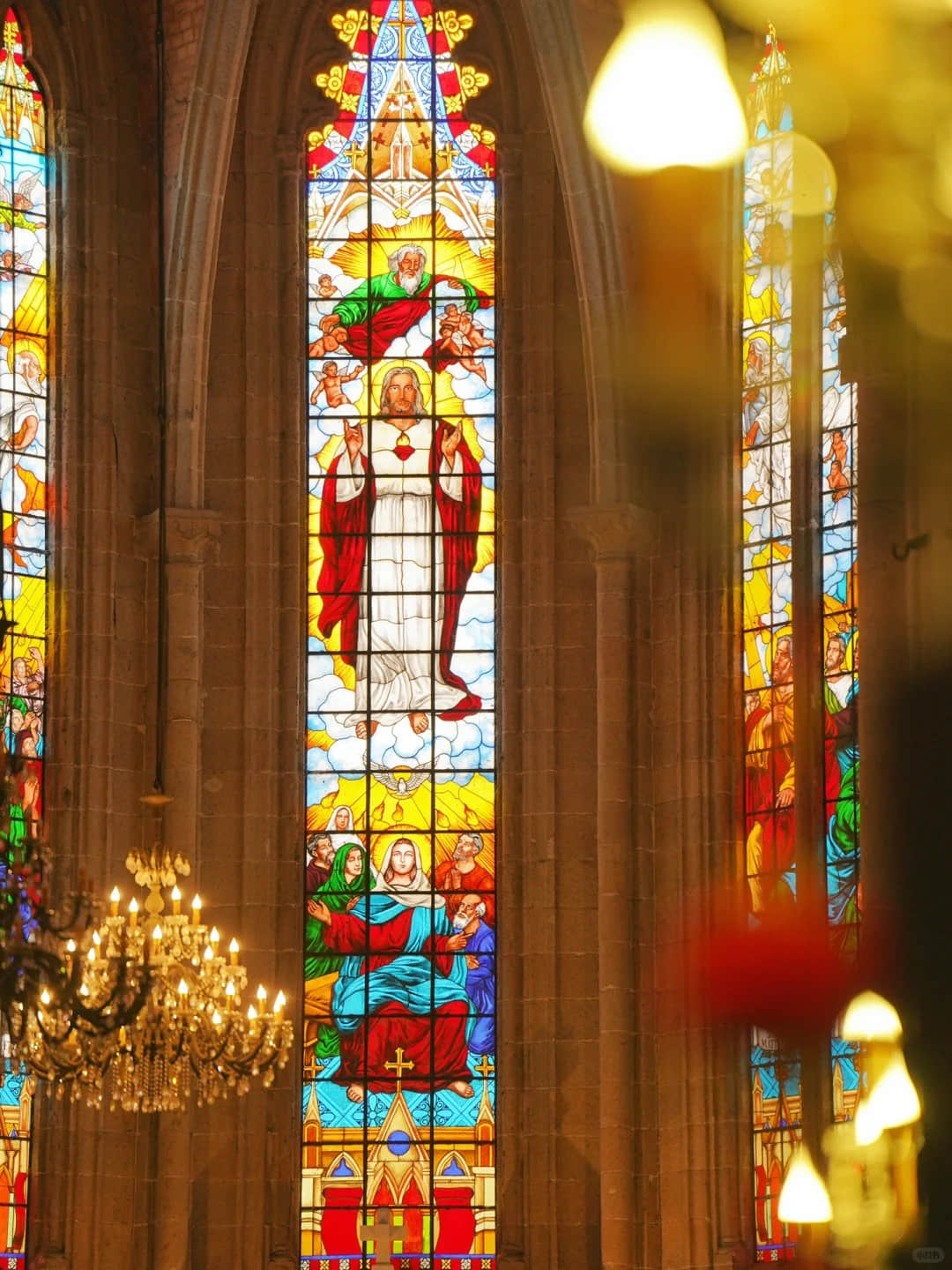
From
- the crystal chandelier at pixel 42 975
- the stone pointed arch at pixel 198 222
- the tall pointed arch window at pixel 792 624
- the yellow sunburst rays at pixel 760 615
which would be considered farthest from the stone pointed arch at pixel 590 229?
the crystal chandelier at pixel 42 975

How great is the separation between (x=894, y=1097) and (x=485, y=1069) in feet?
40.4

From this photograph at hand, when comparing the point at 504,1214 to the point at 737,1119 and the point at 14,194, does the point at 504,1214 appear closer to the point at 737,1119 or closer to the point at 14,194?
the point at 737,1119

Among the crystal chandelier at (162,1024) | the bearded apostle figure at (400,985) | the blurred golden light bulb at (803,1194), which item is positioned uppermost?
the bearded apostle figure at (400,985)

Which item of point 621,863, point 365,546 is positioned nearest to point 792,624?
point 621,863

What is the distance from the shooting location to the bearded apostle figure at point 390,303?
1603cm

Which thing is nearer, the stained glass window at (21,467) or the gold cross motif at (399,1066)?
the stained glass window at (21,467)

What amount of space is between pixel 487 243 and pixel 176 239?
2.23m

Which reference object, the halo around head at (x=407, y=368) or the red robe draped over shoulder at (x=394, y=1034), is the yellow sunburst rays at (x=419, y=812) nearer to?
the red robe draped over shoulder at (x=394, y=1034)

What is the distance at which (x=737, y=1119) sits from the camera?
14031 millimetres

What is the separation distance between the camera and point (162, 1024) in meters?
11.1

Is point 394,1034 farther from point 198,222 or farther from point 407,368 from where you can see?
point 198,222

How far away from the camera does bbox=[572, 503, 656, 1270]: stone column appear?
13.9 metres

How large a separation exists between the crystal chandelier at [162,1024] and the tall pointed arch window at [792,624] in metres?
3.54

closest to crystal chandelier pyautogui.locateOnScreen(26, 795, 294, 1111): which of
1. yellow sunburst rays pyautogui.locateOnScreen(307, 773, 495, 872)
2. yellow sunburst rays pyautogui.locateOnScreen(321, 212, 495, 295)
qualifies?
yellow sunburst rays pyautogui.locateOnScreen(307, 773, 495, 872)
